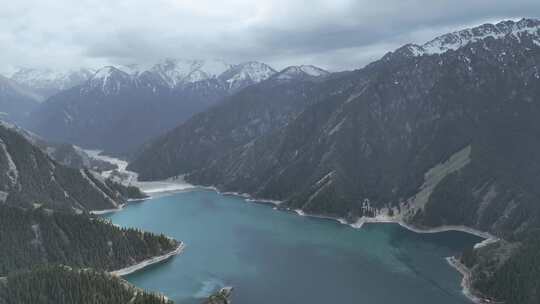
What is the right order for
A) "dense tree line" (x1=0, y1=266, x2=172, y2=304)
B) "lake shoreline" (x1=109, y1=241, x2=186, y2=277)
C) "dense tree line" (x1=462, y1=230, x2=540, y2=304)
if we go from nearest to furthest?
1. "dense tree line" (x1=0, y1=266, x2=172, y2=304)
2. "dense tree line" (x1=462, y1=230, x2=540, y2=304)
3. "lake shoreline" (x1=109, y1=241, x2=186, y2=277)

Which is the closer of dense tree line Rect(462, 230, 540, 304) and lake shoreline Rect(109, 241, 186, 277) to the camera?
dense tree line Rect(462, 230, 540, 304)

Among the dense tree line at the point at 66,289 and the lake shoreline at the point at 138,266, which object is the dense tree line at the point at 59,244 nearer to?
the lake shoreline at the point at 138,266

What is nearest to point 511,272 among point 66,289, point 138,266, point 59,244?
point 138,266

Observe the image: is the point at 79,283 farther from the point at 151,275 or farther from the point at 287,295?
the point at 287,295

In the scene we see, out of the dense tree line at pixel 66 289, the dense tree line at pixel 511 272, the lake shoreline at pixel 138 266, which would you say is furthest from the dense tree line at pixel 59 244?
the dense tree line at pixel 511 272

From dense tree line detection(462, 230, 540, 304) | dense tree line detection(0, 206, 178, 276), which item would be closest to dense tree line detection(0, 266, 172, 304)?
dense tree line detection(0, 206, 178, 276)

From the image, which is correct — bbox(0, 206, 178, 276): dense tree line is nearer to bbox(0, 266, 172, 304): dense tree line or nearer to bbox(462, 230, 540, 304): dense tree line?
bbox(0, 266, 172, 304): dense tree line

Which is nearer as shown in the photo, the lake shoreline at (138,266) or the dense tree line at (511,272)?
the dense tree line at (511,272)

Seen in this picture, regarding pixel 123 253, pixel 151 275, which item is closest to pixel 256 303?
pixel 151 275
